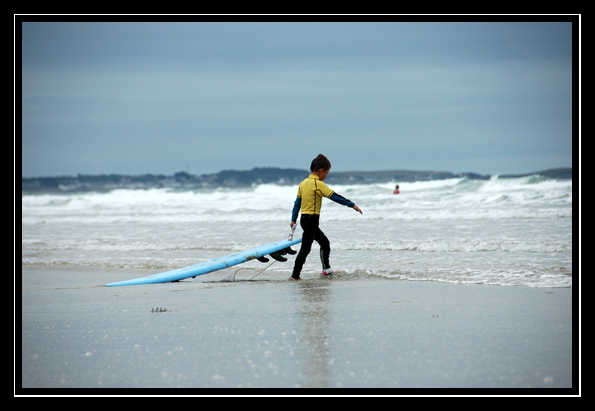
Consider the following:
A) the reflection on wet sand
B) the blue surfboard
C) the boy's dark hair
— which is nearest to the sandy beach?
the reflection on wet sand

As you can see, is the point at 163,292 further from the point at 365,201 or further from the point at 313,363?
the point at 365,201

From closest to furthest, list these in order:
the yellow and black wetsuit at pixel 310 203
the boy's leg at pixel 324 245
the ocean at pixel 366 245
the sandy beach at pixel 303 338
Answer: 1. the sandy beach at pixel 303 338
2. the yellow and black wetsuit at pixel 310 203
3. the boy's leg at pixel 324 245
4. the ocean at pixel 366 245

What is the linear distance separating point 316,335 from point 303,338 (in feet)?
0.41

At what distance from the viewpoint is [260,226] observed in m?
14.4

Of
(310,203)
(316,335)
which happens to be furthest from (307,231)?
(316,335)

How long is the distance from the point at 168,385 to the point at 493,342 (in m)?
2.19

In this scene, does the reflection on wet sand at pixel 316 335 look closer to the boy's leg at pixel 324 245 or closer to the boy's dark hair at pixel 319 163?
the boy's leg at pixel 324 245

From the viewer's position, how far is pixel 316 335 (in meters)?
3.67

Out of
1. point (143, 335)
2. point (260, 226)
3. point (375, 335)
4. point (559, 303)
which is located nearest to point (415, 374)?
point (375, 335)

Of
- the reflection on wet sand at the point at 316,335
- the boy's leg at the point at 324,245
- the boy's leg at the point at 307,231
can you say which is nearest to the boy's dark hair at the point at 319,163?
the boy's leg at the point at 307,231

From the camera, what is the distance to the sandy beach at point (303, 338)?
2.84 meters

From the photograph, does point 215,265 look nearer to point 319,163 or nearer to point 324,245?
point 324,245

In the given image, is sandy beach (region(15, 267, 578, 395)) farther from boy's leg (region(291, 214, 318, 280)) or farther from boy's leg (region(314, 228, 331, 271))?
boy's leg (region(314, 228, 331, 271))
